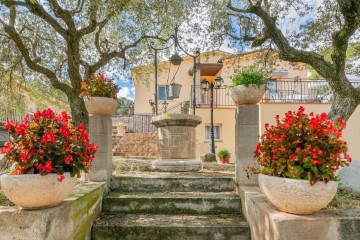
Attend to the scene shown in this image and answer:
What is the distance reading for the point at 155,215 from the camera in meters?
3.71

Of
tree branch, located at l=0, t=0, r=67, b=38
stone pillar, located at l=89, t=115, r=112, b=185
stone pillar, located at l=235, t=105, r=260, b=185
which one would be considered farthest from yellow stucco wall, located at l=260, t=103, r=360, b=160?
tree branch, located at l=0, t=0, r=67, b=38

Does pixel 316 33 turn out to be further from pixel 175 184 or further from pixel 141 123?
pixel 141 123

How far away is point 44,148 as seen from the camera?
243cm

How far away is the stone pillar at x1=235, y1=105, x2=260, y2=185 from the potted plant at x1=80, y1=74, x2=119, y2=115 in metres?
2.06

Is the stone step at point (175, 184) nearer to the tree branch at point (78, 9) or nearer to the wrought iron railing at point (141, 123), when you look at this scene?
the tree branch at point (78, 9)

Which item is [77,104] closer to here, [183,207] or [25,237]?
[183,207]

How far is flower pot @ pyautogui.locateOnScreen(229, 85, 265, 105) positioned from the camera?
3770 mm

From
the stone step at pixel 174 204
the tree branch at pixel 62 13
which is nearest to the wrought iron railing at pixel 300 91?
the tree branch at pixel 62 13

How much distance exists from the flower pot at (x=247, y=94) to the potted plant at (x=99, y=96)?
6.47 feet

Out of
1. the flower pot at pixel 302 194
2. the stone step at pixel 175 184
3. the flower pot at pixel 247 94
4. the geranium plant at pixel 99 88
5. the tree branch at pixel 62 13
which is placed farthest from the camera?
the tree branch at pixel 62 13

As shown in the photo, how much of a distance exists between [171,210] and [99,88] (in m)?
2.23

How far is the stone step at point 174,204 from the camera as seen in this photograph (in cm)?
379

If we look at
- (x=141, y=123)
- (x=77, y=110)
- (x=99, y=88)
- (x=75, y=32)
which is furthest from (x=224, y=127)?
(x=99, y=88)

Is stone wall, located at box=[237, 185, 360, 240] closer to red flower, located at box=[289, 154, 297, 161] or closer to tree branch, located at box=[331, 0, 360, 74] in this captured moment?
red flower, located at box=[289, 154, 297, 161]
